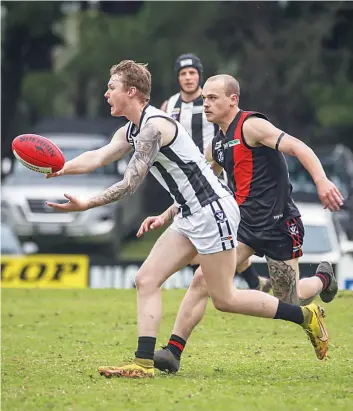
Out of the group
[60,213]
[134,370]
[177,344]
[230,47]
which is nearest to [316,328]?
[177,344]

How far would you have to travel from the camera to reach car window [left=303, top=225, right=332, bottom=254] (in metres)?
18.1

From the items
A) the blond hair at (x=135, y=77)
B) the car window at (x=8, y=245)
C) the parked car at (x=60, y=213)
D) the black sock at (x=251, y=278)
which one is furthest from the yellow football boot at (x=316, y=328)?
the parked car at (x=60, y=213)

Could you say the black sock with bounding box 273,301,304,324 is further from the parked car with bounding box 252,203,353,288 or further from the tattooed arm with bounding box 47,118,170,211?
the parked car with bounding box 252,203,353,288

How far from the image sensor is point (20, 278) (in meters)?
17.0

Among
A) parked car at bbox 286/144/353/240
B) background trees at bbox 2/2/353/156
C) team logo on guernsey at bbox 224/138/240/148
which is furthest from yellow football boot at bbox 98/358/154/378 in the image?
background trees at bbox 2/2/353/156

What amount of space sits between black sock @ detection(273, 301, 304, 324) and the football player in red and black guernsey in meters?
0.60

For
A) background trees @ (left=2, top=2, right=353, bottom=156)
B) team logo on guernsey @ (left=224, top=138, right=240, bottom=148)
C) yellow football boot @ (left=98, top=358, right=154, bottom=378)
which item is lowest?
yellow football boot @ (left=98, top=358, right=154, bottom=378)

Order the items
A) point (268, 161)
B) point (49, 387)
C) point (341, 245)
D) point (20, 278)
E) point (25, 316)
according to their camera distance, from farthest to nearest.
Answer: point (341, 245) < point (20, 278) < point (25, 316) < point (268, 161) < point (49, 387)

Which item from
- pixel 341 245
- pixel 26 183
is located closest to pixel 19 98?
pixel 26 183

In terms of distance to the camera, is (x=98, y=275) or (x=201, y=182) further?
(x=98, y=275)

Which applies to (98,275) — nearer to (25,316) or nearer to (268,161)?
(25,316)

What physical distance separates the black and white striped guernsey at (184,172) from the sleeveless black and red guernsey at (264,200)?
0.67 m

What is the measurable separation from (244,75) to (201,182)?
2367cm

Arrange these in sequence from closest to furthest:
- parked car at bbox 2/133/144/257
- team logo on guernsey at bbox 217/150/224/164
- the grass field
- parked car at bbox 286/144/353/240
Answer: the grass field < team logo on guernsey at bbox 217/150/224/164 < parked car at bbox 286/144/353/240 < parked car at bbox 2/133/144/257
